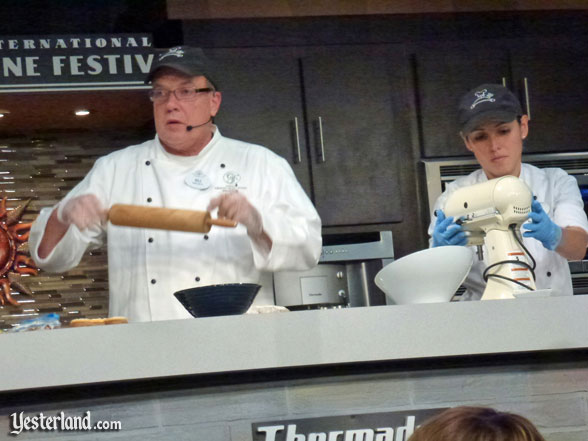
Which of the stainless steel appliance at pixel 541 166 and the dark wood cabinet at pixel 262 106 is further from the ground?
the dark wood cabinet at pixel 262 106

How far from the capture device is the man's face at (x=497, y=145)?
2.78 metres

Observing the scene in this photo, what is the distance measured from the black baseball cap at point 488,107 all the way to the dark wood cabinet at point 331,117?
1.18 metres

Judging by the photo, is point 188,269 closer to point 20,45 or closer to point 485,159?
point 485,159

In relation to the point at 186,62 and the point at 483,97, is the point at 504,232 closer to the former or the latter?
the point at 483,97

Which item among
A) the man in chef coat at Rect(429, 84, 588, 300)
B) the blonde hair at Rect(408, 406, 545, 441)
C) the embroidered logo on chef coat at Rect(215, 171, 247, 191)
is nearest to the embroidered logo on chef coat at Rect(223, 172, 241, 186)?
the embroidered logo on chef coat at Rect(215, 171, 247, 191)

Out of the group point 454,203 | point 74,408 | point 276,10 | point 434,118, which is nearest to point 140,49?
point 276,10

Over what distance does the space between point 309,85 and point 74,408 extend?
8.14 ft

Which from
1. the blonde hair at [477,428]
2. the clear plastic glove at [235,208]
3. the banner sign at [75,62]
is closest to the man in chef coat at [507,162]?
the clear plastic glove at [235,208]

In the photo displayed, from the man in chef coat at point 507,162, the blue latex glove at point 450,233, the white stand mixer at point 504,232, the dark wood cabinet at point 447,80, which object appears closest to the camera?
the white stand mixer at point 504,232

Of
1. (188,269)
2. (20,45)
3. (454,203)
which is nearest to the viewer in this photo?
(454,203)

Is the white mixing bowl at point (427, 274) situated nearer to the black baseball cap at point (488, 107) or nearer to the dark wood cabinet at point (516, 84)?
the black baseball cap at point (488, 107)

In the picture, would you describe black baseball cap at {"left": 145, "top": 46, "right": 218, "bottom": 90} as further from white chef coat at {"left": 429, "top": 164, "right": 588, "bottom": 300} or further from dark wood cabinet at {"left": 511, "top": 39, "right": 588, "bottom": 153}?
dark wood cabinet at {"left": 511, "top": 39, "right": 588, "bottom": 153}

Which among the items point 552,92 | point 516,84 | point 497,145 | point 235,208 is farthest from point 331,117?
point 235,208

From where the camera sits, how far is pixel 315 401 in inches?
68.8
